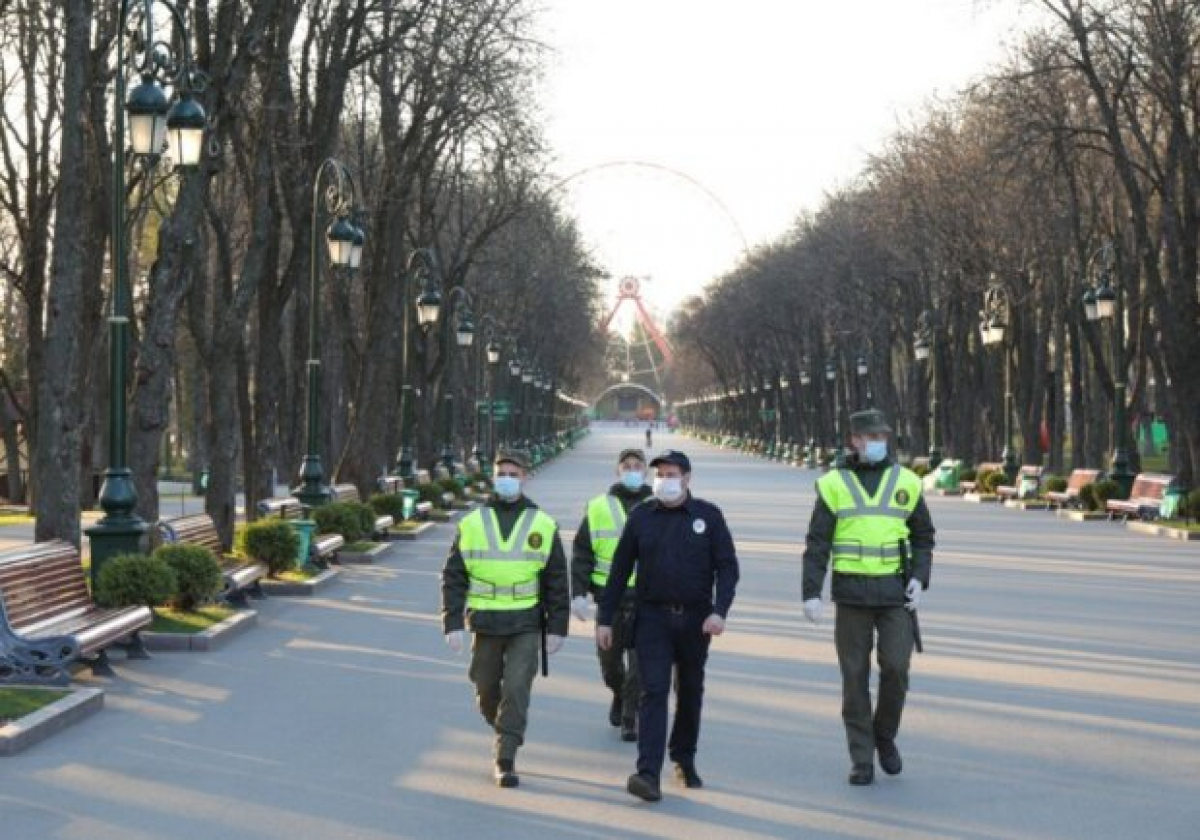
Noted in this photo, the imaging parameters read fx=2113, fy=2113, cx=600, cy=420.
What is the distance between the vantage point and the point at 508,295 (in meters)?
82.1

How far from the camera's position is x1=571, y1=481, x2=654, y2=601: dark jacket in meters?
11.5

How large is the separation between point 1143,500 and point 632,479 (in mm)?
29335

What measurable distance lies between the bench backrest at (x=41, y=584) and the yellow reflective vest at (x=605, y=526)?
155 inches

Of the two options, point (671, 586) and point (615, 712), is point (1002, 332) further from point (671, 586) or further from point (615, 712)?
point (671, 586)

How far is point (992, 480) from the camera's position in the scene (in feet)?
176

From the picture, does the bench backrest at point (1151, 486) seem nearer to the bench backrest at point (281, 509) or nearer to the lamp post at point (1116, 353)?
the lamp post at point (1116, 353)

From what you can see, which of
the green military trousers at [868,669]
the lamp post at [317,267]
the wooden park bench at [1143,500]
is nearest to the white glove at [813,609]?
the green military trousers at [868,669]

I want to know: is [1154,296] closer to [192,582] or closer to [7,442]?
[192,582]

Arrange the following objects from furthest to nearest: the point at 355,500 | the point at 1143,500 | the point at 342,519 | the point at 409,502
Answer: the point at 1143,500, the point at 409,502, the point at 355,500, the point at 342,519

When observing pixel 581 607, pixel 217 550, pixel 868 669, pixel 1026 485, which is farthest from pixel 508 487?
pixel 1026 485

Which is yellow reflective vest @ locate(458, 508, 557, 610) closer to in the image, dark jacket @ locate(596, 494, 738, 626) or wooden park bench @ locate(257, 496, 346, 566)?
dark jacket @ locate(596, 494, 738, 626)

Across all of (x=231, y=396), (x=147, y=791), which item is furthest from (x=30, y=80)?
(x=147, y=791)

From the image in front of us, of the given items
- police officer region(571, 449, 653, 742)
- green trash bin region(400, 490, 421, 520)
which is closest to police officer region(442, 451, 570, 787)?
police officer region(571, 449, 653, 742)

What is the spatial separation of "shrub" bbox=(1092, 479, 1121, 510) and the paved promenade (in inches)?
869
